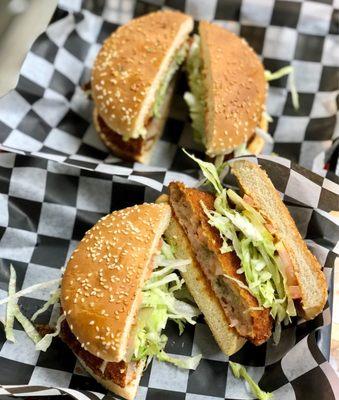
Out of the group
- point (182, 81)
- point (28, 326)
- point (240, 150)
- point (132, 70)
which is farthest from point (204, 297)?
point (182, 81)

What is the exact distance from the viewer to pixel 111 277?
2785mm

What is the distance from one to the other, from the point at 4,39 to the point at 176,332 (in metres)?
2.18

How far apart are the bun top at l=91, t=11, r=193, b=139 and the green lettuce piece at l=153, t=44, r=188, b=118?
6 cm

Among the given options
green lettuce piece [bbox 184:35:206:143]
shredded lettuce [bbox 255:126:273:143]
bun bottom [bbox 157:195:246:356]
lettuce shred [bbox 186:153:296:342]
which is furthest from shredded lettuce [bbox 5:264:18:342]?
shredded lettuce [bbox 255:126:273:143]

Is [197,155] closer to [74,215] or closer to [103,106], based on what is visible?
[103,106]

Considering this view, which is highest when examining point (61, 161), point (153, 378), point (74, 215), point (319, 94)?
point (319, 94)

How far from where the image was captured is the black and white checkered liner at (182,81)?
373 cm

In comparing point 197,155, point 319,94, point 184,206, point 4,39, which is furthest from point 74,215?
point 319,94

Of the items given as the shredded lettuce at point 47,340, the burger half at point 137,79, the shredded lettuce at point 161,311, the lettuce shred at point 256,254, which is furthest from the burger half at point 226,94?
the shredded lettuce at point 47,340

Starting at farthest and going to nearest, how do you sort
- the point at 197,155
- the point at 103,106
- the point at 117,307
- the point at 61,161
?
the point at 197,155
the point at 103,106
the point at 61,161
the point at 117,307

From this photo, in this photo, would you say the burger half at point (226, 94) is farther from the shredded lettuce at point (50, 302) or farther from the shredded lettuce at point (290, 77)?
the shredded lettuce at point (50, 302)

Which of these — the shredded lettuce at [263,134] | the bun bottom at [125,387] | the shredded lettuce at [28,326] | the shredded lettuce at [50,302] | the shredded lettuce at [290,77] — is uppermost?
the shredded lettuce at [290,77]

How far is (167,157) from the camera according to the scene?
151 inches

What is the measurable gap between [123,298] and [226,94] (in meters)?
1.37
